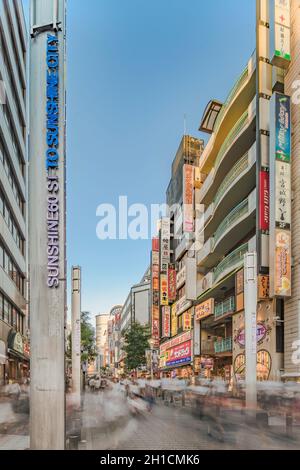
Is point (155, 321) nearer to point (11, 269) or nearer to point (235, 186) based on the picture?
point (11, 269)

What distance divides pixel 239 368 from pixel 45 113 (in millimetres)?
27756

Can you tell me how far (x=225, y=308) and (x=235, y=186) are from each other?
8.52m

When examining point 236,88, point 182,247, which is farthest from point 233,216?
point 182,247

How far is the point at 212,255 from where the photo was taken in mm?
42500

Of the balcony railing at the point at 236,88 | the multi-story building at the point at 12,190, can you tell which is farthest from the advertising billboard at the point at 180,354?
the balcony railing at the point at 236,88

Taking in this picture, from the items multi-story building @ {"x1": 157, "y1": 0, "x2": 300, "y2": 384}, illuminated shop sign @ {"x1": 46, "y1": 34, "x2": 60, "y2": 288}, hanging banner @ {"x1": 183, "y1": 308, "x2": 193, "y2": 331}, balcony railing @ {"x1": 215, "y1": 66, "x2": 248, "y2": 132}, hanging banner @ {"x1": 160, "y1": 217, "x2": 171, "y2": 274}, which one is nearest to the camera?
illuminated shop sign @ {"x1": 46, "y1": 34, "x2": 60, "y2": 288}

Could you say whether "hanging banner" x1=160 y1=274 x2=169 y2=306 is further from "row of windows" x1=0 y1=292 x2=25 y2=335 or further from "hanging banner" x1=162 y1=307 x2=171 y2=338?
"row of windows" x1=0 y1=292 x2=25 y2=335

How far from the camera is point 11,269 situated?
→ 142 ft

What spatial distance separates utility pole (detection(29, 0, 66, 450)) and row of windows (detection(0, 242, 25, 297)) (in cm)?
3228

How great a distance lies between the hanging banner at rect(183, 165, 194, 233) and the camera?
160ft

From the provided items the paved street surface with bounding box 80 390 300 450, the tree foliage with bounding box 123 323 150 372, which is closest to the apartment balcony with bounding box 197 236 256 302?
the paved street surface with bounding box 80 390 300 450

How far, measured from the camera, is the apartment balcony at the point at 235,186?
29436 mm

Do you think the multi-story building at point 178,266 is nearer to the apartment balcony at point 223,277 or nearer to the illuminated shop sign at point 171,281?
the illuminated shop sign at point 171,281

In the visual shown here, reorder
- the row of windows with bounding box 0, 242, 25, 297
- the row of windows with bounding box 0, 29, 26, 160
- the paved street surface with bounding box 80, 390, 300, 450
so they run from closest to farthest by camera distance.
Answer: the paved street surface with bounding box 80, 390, 300, 450 < the row of windows with bounding box 0, 242, 25, 297 < the row of windows with bounding box 0, 29, 26, 160
